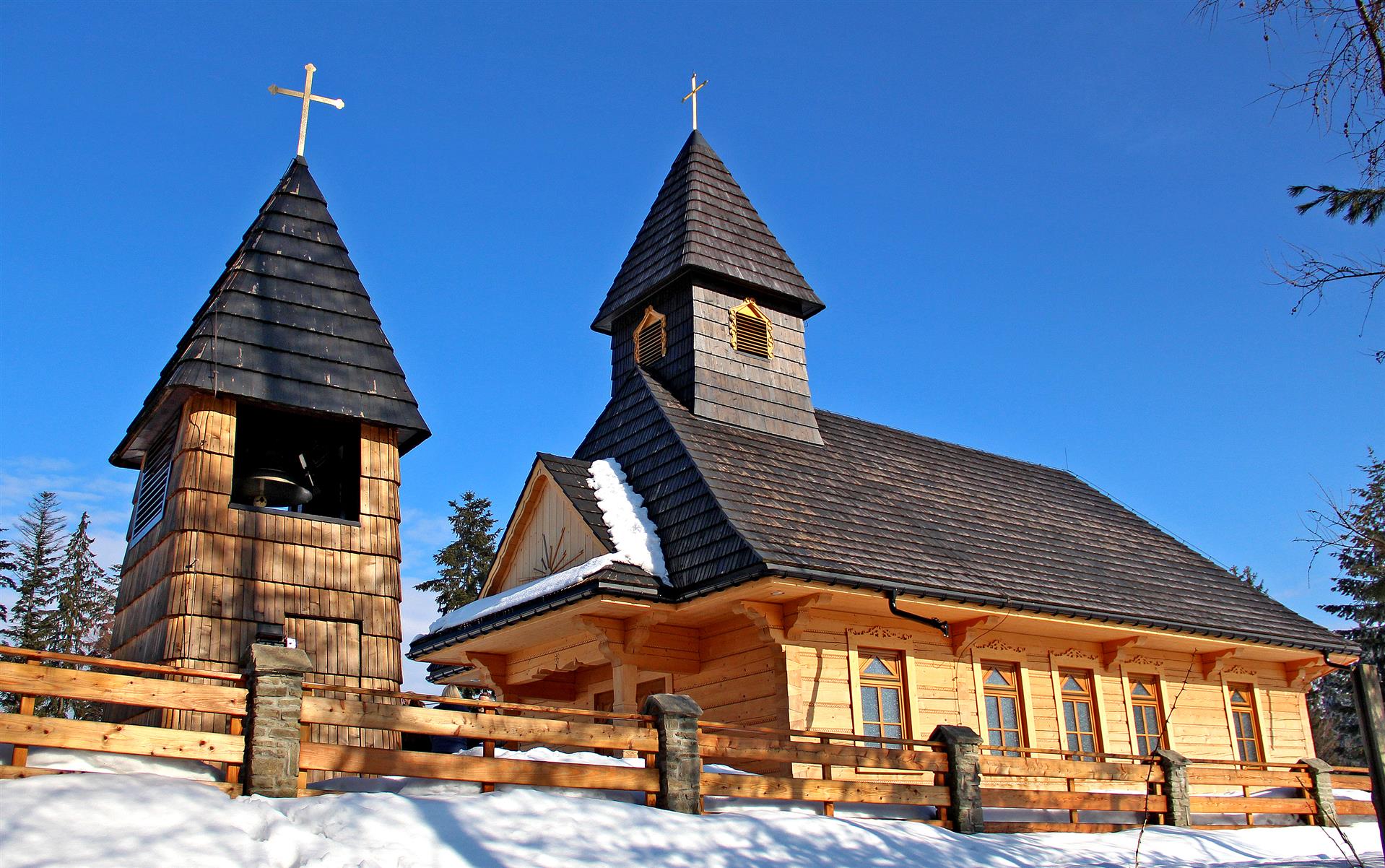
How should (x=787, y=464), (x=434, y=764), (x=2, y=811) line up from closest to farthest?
(x=2, y=811)
(x=434, y=764)
(x=787, y=464)

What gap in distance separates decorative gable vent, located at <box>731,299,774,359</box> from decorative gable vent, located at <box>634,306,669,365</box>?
3.90ft

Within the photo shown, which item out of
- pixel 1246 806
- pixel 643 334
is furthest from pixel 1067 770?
pixel 643 334

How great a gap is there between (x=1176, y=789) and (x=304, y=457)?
10.9 m

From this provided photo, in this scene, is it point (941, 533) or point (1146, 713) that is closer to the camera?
point (941, 533)

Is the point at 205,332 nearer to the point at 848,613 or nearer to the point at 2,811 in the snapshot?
the point at 2,811

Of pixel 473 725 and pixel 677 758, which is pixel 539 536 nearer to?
pixel 677 758

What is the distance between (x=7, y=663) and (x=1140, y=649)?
1568 cm

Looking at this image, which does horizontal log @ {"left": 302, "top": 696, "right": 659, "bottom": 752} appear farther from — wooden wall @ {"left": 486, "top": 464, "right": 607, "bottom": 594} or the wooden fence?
wooden wall @ {"left": 486, "top": 464, "right": 607, "bottom": 594}

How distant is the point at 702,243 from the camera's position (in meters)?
19.3

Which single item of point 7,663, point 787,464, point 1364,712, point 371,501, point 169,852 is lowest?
point 169,852

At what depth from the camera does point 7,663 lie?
771 cm

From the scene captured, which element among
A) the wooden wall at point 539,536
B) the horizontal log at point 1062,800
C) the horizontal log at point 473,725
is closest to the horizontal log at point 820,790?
the horizontal log at point 1062,800

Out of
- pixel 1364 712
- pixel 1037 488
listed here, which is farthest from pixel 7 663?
pixel 1037 488

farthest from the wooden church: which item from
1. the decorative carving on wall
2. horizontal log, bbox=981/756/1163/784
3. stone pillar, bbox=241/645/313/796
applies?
stone pillar, bbox=241/645/313/796
